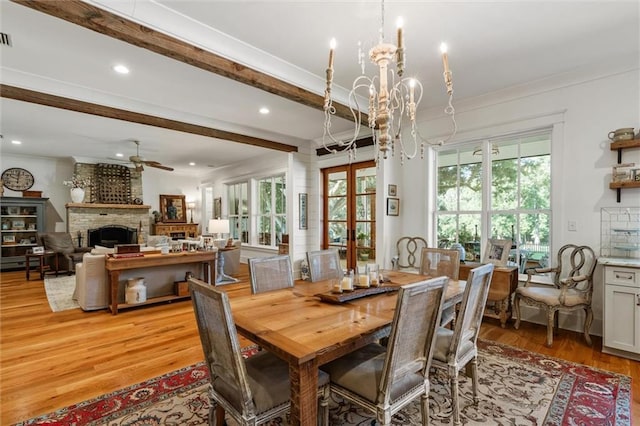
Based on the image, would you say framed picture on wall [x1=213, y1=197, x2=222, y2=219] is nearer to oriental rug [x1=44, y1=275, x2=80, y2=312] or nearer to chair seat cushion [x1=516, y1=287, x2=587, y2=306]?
oriental rug [x1=44, y1=275, x2=80, y2=312]

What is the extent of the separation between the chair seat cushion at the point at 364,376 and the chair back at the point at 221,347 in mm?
494

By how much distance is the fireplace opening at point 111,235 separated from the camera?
796 cm

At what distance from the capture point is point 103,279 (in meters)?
4.28

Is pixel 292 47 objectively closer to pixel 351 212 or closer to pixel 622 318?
pixel 351 212

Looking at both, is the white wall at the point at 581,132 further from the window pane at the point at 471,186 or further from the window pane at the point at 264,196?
the window pane at the point at 264,196

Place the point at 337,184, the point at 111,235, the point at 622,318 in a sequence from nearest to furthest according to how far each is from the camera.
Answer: the point at 622,318
the point at 337,184
the point at 111,235

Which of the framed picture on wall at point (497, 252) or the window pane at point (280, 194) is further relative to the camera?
the window pane at point (280, 194)

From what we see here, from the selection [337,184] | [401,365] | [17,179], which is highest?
[17,179]

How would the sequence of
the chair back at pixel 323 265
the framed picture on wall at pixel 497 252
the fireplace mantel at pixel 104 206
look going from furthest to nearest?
the fireplace mantel at pixel 104 206
the framed picture on wall at pixel 497 252
the chair back at pixel 323 265

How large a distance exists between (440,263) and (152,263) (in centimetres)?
389

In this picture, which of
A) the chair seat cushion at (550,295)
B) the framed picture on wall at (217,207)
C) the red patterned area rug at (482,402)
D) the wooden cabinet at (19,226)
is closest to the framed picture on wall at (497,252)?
→ the chair seat cushion at (550,295)

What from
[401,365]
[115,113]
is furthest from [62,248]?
[401,365]

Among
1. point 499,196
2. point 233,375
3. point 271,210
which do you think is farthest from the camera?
point 271,210

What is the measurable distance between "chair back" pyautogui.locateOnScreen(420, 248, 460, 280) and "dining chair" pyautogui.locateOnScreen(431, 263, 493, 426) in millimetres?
909
